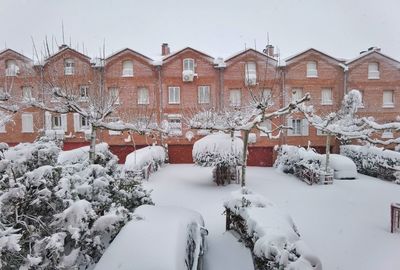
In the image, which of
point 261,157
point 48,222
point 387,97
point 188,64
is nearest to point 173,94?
point 188,64

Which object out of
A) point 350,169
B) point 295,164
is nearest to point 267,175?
point 295,164

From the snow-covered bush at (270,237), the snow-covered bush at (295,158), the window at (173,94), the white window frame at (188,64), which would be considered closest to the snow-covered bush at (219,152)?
the snow-covered bush at (295,158)

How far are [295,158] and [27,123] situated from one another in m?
20.0

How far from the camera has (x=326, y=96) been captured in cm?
2347

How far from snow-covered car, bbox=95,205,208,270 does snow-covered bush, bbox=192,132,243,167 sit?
27.9ft

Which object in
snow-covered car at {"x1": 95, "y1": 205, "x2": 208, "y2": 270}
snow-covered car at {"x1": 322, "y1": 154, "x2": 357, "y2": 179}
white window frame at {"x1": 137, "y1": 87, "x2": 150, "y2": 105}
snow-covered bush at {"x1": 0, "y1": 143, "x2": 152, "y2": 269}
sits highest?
white window frame at {"x1": 137, "y1": 87, "x2": 150, "y2": 105}

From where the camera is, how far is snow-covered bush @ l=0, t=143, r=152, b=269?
313 cm

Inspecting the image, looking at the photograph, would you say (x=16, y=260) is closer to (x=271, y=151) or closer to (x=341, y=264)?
(x=341, y=264)

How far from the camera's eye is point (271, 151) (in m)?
23.4

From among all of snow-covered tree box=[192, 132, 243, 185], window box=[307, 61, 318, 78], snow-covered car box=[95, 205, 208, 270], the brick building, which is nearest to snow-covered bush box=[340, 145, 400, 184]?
the brick building

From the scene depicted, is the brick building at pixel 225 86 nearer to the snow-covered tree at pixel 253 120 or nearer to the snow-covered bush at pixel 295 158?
the snow-covered bush at pixel 295 158

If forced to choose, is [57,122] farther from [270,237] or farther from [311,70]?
[270,237]

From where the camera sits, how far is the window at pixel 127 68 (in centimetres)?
2325

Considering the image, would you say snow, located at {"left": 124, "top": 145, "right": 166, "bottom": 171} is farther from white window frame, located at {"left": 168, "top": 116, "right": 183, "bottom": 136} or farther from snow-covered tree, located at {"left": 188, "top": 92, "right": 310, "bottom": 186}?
snow-covered tree, located at {"left": 188, "top": 92, "right": 310, "bottom": 186}
